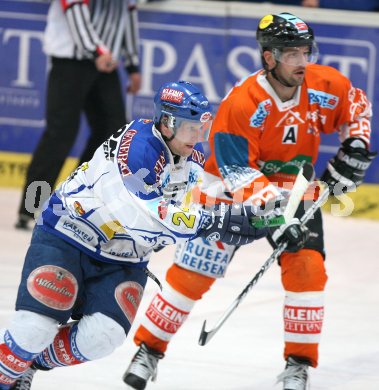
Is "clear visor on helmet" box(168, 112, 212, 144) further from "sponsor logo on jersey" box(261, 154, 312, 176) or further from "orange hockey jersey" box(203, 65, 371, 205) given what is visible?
"sponsor logo on jersey" box(261, 154, 312, 176)

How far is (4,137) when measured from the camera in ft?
26.0

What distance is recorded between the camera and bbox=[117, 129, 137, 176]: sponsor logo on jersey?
12.5 ft

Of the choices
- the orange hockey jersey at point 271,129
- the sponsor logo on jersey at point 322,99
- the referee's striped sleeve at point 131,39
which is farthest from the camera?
the referee's striped sleeve at point 131,39

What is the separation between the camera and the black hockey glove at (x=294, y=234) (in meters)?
4.14

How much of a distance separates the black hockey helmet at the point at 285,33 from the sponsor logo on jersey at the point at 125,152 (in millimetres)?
839

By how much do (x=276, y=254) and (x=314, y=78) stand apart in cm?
73

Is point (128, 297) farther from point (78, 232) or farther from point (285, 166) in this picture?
point (285, 166)

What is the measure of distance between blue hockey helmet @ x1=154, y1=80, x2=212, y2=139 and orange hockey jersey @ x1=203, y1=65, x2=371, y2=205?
44 cm

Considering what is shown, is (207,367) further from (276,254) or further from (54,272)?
(54,272)

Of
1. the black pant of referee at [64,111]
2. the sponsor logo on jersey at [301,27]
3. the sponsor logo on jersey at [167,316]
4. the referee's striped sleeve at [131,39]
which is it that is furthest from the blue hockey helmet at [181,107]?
the referee's striped sleeve at [131,39]

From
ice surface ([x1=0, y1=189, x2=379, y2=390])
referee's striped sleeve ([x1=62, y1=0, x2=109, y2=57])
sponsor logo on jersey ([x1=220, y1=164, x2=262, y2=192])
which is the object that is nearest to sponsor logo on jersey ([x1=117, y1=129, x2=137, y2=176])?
sponsor logo on jersey ([x1=220, y1=164, x2=262, y2=192])

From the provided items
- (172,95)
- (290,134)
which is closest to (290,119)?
(290,134)

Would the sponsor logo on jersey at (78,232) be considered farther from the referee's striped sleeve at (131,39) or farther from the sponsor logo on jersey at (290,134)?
the referee's striped sleeve at (131,39)

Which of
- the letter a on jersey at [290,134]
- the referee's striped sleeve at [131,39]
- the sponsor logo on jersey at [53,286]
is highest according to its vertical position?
the letter a on jersey at [290,134]
